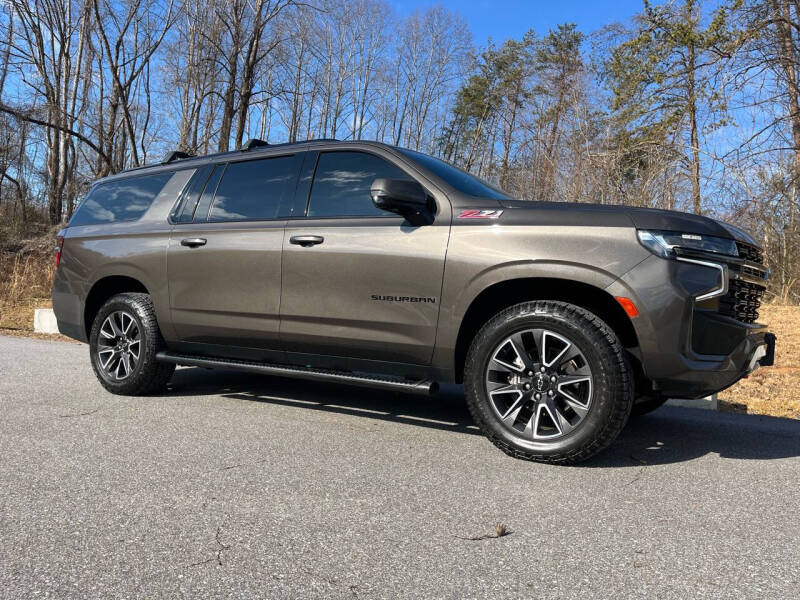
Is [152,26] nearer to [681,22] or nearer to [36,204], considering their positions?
[36,204]

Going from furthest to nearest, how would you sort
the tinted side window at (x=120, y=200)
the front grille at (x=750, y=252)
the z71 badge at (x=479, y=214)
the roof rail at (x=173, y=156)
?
1. the roof rail at (x=173, y=156)
2. the tinted side window at (x=120, y=200)
3. the z71 badge at (x=479, y=214)
4. the front grille at (x=750, y=252)

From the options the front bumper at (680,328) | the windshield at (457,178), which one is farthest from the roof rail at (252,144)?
the front bumper at (680,328)

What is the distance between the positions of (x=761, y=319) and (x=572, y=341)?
828 cm

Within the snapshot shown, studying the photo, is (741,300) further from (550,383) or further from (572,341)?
(550,383)

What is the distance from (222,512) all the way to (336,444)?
116 centimetres

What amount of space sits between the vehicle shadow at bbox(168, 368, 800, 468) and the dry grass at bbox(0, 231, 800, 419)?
0.83 metres

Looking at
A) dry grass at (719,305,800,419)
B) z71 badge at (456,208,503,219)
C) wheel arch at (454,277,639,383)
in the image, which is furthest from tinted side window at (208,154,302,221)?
dry grass at (719,305,800,419)

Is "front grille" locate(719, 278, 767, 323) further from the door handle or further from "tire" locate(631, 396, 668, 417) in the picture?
the door handle

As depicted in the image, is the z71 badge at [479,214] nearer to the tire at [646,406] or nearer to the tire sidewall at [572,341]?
the tire sidewall at [572,341]

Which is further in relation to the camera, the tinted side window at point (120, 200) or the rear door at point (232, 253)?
the tinted side window at point (120, 200)

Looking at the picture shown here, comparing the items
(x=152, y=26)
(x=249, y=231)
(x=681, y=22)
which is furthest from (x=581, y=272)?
(x=152, y=26)

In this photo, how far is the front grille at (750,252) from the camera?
11.1ft

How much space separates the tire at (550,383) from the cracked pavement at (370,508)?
6.4 inches

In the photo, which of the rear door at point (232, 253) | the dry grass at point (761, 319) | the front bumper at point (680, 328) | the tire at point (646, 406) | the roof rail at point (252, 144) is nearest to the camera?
the front bumper at point (680, 328)
